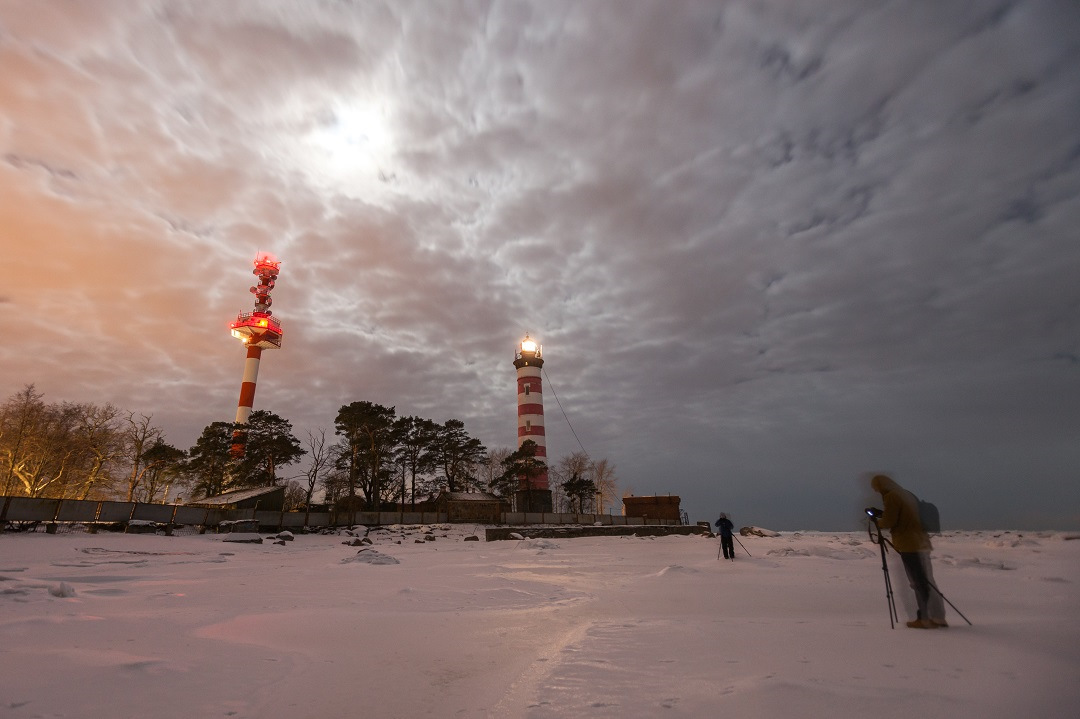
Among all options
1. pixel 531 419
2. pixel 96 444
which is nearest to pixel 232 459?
pixel 96 444

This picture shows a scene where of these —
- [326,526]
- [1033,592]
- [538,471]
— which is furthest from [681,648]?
[538,471]

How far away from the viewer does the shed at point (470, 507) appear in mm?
40531

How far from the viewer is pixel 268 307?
6644 cm

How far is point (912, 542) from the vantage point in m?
5.32

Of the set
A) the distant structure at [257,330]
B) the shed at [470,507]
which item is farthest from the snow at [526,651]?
the distant structure at [257,330]

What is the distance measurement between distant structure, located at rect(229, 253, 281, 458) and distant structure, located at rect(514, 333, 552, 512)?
29.1 meters

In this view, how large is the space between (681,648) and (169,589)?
24.0 ft

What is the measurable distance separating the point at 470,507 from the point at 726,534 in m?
30.5

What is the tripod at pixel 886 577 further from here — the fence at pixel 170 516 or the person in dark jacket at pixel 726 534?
the fence at pixel 170 516

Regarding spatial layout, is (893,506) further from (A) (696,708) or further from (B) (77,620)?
(B) (77,620)

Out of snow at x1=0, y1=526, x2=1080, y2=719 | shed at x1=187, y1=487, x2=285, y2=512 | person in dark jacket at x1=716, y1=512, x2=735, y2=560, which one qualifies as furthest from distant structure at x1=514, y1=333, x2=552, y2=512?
snow at x1=0, y1=526, x2=1080, y2=719

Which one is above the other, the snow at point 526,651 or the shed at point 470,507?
the shed at point 470,507

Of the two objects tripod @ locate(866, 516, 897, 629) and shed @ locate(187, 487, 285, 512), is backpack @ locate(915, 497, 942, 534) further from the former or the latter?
shed @ locate(187, 487, 285, 512)

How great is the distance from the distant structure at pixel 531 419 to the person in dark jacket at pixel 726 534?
104 feet
